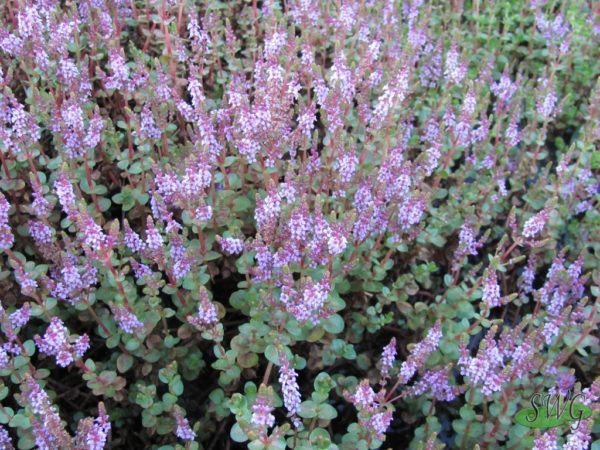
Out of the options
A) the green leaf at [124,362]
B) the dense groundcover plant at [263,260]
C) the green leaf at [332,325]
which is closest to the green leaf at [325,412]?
the dense groundcover plant at [263,260]

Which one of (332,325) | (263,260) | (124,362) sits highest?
(263,260)

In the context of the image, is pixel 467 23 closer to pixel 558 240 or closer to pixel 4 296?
pixel 558 240

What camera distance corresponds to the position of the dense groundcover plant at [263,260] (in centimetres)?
253

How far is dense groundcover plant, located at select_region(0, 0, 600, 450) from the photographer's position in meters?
2.53

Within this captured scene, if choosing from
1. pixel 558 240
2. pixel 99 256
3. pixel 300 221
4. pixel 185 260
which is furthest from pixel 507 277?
pixel 99 256

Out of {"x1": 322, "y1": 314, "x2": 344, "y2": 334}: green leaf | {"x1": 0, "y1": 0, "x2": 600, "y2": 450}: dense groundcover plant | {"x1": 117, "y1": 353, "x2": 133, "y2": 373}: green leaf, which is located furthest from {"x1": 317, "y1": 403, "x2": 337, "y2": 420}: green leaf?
{"x1": 117, "y1": 353, "x2": 133, "y2": 373}: green leaf

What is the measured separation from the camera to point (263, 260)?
262cm

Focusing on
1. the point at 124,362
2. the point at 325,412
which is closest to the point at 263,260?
the point at 325,412

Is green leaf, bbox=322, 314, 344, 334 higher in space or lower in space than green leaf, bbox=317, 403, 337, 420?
higher

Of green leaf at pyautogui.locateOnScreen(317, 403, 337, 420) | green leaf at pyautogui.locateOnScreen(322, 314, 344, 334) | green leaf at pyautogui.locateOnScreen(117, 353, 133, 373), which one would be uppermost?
green leaf at pyautogui.locateOnScreen(322, 314, 344, 334)

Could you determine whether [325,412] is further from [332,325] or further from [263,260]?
[263,260]

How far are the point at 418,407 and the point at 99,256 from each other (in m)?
1.66

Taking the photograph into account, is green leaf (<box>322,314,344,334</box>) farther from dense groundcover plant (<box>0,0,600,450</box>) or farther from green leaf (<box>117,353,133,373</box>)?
green leaf (<box>117,353,133,373</box>)

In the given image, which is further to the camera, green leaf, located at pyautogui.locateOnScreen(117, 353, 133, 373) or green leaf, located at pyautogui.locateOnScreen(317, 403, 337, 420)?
green leaf, located at pyautogui.locateOnScreen(117, 353, 133, 373)
